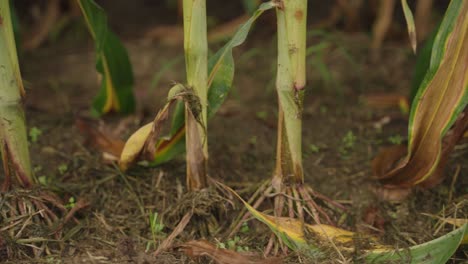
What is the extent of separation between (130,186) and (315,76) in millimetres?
792

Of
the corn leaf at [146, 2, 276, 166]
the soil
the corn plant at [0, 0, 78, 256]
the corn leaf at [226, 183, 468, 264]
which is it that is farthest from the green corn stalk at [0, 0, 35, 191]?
the corn leaf at [226, 183, 468, 264]

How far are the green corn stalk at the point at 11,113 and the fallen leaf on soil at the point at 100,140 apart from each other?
0.63ft

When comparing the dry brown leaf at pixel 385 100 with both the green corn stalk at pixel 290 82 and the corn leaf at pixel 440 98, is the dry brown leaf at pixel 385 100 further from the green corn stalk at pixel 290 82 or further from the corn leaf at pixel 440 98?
the green corn stalk at pixel 290 82

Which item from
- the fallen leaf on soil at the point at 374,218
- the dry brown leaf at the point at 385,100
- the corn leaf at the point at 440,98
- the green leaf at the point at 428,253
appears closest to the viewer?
the green leaf at the point at 428,253

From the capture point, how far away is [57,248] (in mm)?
1338

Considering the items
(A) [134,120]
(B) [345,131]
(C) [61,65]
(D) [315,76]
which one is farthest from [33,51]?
(B) [345,131]

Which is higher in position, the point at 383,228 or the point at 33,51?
the point at 33,51

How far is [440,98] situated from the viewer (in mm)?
1345

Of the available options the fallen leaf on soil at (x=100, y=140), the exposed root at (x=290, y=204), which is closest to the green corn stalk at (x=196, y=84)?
the exposed root at (x=290, y=204)

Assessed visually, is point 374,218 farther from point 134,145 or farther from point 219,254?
point 134,145

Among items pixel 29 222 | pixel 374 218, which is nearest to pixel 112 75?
pixel 29 222

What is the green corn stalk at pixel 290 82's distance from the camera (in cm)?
127

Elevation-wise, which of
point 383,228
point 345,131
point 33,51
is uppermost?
point 33,51

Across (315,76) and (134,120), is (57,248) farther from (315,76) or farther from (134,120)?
(315,76)
